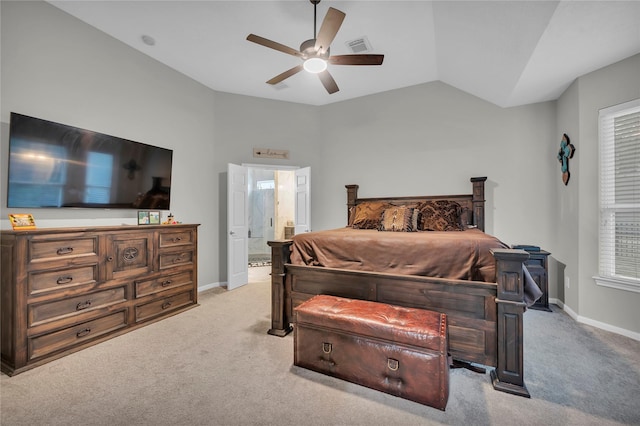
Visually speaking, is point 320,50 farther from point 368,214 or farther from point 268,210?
point 268,210

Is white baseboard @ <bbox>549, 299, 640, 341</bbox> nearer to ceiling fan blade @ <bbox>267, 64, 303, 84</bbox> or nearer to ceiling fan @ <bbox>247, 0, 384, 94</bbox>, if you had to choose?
ceiling fan @ <bbox>247, 0, 384, 94</bbox>

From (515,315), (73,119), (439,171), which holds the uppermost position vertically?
(73,119)

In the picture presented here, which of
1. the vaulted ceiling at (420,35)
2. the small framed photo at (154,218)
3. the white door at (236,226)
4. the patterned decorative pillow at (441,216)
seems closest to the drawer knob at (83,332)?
the small framed photo at (154,218)

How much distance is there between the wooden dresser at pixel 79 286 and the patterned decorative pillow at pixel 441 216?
3219 millimetres

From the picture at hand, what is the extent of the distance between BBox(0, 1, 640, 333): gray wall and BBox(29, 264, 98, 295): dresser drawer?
659 mm

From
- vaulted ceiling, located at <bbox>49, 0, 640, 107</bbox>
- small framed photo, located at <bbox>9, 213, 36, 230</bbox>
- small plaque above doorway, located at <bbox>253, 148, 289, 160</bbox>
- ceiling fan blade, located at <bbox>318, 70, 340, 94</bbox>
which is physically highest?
vaulted ceiling, located at <bbox>49, 0, 640, 107</bbox>

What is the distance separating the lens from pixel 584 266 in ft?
9.70

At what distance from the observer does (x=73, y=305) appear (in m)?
2.34

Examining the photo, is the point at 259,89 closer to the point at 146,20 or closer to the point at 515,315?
the point at 146,20

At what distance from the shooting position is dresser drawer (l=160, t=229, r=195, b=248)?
3.12 metres

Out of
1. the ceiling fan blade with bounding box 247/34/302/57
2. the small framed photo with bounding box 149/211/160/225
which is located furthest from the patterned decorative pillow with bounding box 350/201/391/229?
the small framed photo with bounding box 149/211/160/225

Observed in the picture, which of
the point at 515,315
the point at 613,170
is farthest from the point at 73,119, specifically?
the point at 613,170

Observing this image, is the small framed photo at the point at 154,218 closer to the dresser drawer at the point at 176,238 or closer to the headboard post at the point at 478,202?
the dresser drawer at the point at 176,238

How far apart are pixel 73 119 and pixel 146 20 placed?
1317 millimetres
